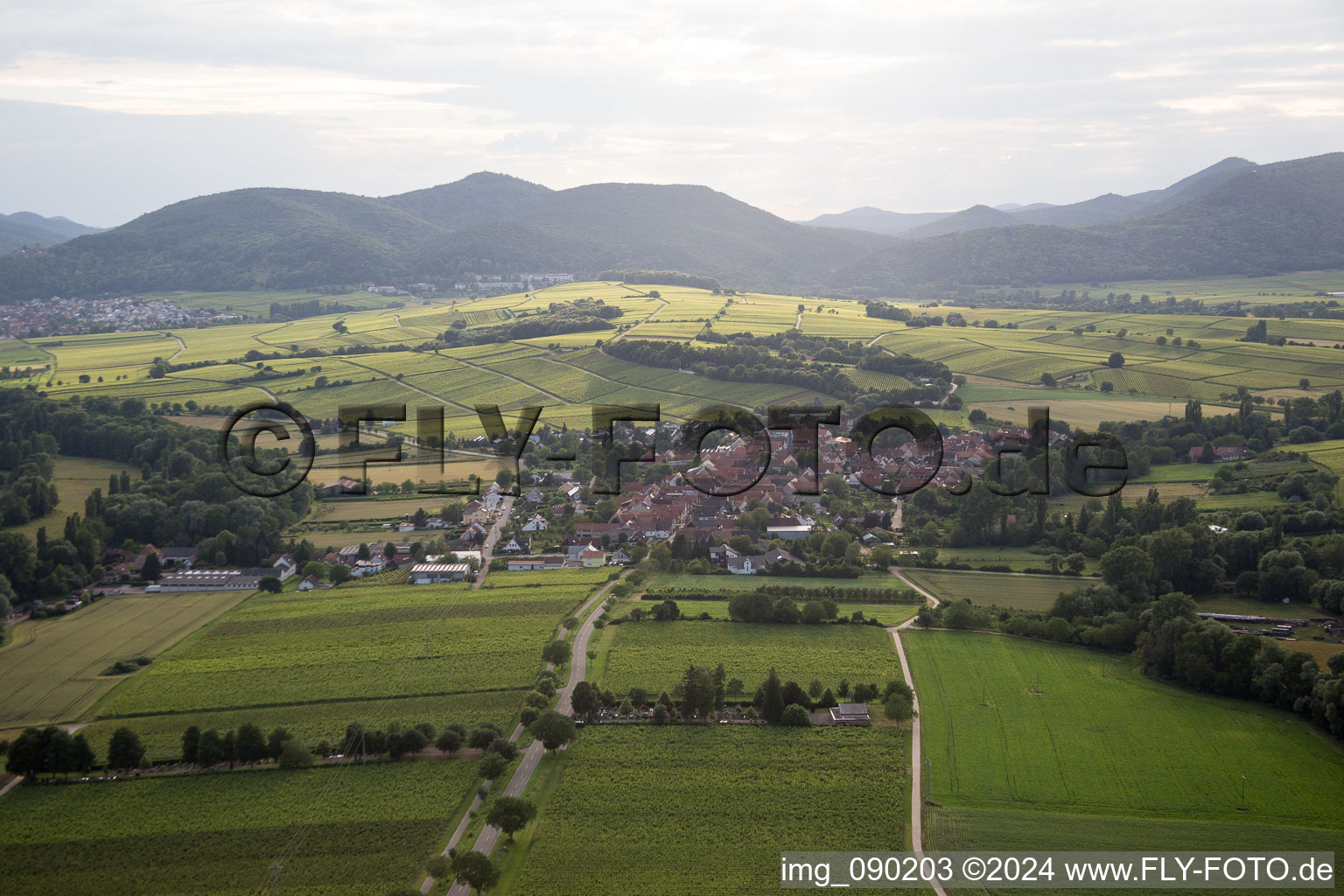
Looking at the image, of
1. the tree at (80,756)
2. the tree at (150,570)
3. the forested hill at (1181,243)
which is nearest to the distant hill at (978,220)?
the forested hill at (1181,243)

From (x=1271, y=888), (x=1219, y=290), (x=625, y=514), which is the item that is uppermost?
(x=1219, y=290)

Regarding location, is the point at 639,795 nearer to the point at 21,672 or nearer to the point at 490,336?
the point at 21,672

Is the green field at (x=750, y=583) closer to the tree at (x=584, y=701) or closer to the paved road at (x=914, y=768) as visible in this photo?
the paved road at (x=914, y=768)

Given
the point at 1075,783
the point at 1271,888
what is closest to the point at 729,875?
the point at 1075,783

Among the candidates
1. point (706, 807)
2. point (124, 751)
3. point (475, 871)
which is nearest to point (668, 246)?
point (124, 751)

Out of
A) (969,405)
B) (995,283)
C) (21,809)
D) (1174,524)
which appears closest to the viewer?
(21,809)

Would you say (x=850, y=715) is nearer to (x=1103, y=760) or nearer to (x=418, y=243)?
(x=1103, y=760)

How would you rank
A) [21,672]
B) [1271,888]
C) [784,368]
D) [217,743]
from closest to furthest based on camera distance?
[1271,888], [217,743], [21,672], [784,368]

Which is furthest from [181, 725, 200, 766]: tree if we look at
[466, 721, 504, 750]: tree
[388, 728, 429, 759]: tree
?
[466, 721, 504, 750]: tree
